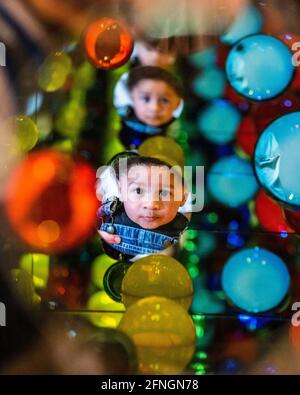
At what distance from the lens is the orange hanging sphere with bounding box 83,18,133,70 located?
50.2 inches

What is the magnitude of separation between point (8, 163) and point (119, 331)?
1.40 ft

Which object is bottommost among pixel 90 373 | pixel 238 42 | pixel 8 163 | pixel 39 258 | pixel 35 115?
pixel 90 373

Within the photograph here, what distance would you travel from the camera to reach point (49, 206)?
1251mm

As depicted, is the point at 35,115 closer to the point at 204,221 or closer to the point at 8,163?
the point at 8,163

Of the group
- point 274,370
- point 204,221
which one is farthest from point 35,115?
point 274,370

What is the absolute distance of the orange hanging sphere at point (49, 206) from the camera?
1.25m

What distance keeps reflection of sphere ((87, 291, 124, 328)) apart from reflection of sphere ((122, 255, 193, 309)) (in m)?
0.03

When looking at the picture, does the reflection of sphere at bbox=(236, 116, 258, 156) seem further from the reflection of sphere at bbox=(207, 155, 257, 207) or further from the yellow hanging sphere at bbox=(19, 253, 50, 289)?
the yellow hanging sphere at bbox=(19, 253, 50, 289)

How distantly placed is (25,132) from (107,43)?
266 mm

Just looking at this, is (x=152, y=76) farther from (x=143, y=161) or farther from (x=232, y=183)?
(x=232, y=183)

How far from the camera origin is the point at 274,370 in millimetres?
1218

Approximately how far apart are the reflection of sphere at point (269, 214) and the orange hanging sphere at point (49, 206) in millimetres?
356

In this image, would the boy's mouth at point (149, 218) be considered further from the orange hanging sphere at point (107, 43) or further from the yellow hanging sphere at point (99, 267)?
the orange hanging sphere at point (107, 43)

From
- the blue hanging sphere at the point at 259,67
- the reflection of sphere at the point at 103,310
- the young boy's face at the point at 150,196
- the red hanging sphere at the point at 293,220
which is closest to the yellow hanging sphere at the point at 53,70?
the young boy's face at the point at 150,196
